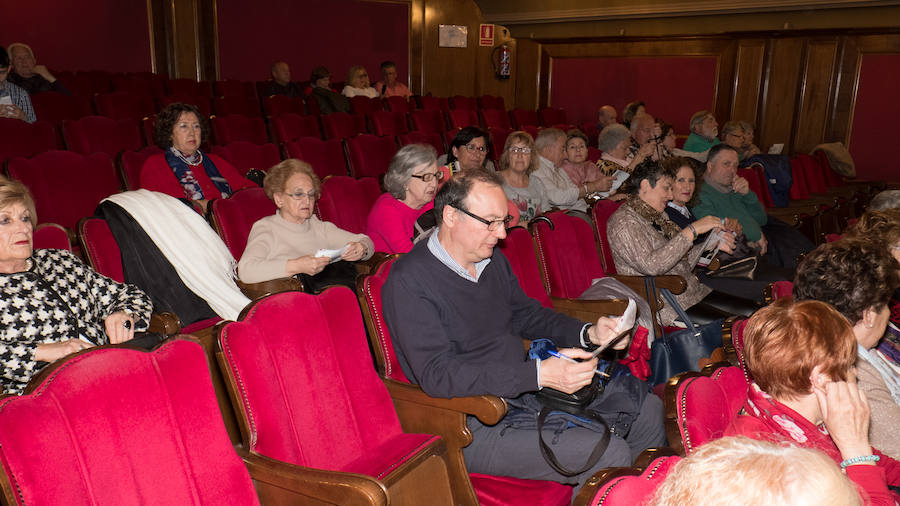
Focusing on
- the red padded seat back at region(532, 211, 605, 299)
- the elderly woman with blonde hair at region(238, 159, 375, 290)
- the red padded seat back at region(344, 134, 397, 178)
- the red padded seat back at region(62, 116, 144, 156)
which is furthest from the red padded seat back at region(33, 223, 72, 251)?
the red padded seat back at region(344, 134, 397, 178)

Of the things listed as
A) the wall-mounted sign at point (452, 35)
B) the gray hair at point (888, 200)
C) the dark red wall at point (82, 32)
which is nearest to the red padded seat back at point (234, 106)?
the dark red wall at point (82, 32)

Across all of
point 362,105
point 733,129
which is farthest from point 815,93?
point 362,105

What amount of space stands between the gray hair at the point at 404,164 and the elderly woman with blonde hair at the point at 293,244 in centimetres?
35

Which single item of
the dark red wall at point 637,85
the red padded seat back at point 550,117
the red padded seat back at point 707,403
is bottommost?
the red padded seat back at point 707,403

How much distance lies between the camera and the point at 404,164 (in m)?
3.14

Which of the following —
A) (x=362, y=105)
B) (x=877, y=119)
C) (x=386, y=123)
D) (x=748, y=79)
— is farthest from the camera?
(x=748, y=79)

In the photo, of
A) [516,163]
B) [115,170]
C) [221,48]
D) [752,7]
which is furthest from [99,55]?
[752,7]

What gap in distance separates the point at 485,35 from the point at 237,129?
6625mm

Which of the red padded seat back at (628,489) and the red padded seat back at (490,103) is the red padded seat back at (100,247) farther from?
the red padded seat back at (490,103)

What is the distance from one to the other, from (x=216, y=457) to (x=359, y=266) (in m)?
1.61

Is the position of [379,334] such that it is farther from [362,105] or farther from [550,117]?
[550,117]

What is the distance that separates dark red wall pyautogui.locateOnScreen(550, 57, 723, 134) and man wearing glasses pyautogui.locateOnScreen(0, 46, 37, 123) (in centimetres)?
784

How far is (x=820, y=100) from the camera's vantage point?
28.0 feet

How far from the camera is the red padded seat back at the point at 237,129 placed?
5633mm
